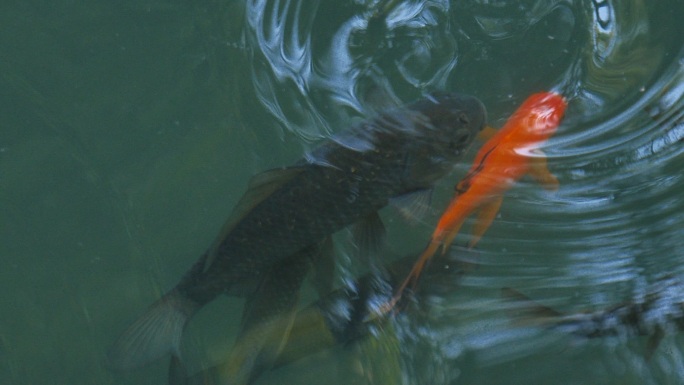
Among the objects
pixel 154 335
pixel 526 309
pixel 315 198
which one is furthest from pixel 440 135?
pixel 154 335

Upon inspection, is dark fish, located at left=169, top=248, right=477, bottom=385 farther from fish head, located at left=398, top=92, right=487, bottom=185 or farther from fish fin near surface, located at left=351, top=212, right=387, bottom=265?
fish head, located at left=398, top=92, right=487, bottom=185

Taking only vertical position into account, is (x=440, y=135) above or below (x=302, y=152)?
below

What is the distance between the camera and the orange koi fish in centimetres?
314

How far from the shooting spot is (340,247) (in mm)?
3148

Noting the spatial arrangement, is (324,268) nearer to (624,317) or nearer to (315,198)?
(315,198)

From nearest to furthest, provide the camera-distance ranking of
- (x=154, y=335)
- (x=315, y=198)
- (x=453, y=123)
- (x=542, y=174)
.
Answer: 1. (x=315, y=198)
2. (x=453, y=123)
3. (x=154, y=335)
4. (x=542, y=174)

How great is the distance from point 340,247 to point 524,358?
2.61 ft

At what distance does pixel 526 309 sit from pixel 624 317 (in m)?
0.35

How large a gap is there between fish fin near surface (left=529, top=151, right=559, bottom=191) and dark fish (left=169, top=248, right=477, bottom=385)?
394 millimetres

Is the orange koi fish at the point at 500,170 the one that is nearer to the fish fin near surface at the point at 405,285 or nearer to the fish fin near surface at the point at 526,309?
the fish fin near surface at the point at 405,285

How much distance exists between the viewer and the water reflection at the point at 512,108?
3.06 m

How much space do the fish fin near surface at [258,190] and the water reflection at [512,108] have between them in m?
0.48

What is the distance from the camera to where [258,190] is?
288 cm

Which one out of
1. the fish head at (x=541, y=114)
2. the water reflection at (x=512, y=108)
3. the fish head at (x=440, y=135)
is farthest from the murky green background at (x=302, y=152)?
the fish head at (x=440, y=135)
